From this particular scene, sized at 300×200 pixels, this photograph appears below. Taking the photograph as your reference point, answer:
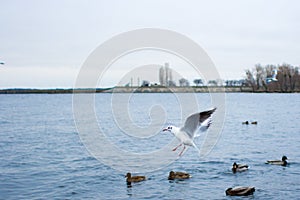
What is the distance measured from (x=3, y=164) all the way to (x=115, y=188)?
30.3ft

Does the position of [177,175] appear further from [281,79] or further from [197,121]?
[281,79]

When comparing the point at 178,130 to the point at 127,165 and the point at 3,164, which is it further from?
the point at 3,164

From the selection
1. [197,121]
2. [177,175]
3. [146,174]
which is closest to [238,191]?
[177,175]

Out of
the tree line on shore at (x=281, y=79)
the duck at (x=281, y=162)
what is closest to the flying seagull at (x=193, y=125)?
the duck at (x=281, y=162)

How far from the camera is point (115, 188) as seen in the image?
1956 centimetres

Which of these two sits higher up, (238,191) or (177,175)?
(177,175)

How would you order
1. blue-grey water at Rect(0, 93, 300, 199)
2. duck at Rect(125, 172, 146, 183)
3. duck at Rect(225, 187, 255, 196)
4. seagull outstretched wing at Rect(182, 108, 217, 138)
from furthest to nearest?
duck at Rect(125, 172, 146, 183), blue-grey water at Rect(0, 93, 300, 199), duck at Rect(225, 187, 255, 196), seagull outstretched wing at Rect(182, 108, 217, 138)

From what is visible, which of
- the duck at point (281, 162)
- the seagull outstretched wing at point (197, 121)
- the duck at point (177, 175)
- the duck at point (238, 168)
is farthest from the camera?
the duck at point (281, 162)

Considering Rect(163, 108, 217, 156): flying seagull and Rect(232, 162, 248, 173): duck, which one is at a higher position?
Rect(163, 108, 217, 156): flying seagull

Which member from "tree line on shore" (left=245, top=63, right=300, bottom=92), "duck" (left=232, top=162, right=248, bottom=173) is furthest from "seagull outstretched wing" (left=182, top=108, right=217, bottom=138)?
"tree line on shore" (left=245, top=63, right=300, bottom=92)

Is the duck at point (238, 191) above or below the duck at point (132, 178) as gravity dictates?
below

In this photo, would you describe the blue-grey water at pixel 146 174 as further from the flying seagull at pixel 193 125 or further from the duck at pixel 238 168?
the flying seagull at pixel 193 125

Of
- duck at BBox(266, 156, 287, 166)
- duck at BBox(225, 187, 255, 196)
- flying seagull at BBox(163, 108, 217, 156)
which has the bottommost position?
duck at BBox(225, 187, 255, 196)

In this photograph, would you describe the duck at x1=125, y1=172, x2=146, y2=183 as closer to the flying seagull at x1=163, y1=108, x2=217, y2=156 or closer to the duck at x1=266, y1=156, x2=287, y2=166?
the flying seagull at x1=163, y1=108, x2=217, y2=156
